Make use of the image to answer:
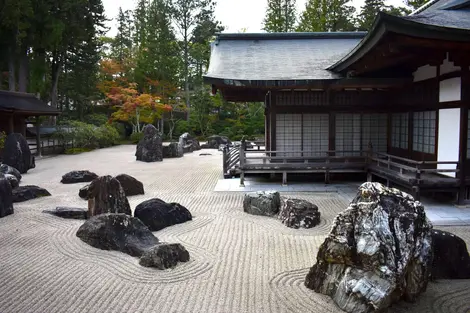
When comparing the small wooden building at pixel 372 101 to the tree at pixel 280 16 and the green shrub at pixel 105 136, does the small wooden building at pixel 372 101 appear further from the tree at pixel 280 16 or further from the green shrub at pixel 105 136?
the tree at pixel 280 16

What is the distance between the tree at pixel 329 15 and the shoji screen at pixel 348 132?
21.2m

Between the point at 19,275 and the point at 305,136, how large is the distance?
32.0 feet

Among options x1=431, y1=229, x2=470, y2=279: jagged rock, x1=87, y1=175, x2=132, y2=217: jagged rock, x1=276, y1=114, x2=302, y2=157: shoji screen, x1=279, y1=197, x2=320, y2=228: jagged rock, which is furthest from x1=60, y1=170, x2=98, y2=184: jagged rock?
x1=431, y1=229, x2=470, y2=279: jagged rock

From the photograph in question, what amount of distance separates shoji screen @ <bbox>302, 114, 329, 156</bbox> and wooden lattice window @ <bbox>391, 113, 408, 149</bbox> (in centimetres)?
216

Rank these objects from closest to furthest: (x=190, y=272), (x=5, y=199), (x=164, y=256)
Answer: (x=190, y=272), (x=164, y=256), (x=5, y=199)

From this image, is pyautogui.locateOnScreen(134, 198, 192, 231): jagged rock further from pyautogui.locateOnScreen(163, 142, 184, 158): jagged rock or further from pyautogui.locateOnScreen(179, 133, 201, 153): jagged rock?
pyautogui.locateOnScreen(179, 133, 201, 153): jagged rock

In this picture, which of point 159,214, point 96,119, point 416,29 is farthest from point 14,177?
point 96,119

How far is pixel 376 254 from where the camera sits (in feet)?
13.8

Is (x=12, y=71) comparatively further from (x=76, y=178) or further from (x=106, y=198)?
(x=106, y=198)

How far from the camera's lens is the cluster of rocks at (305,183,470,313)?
4184mm

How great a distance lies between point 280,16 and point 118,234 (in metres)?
33.2

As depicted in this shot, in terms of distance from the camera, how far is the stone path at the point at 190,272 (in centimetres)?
445

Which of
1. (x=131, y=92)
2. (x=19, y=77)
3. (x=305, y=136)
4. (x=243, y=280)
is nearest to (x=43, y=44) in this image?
(x=19, y=77)

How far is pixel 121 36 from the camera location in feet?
147
